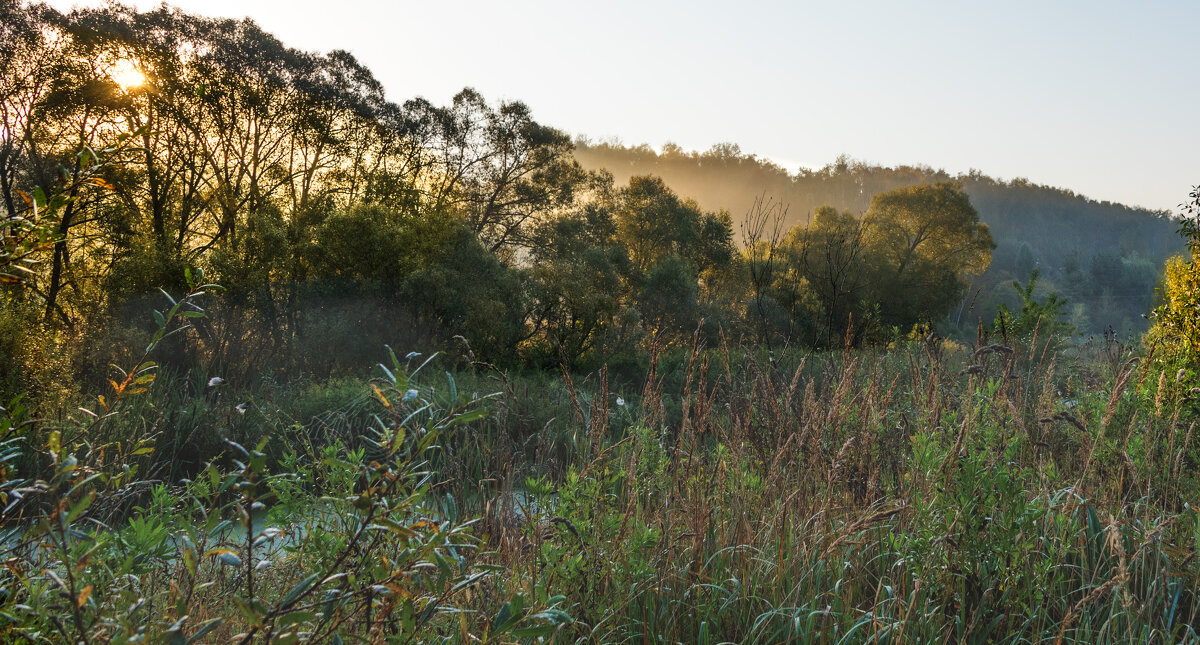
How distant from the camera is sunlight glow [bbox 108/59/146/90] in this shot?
11.5 m

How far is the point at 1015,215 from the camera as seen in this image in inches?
2557

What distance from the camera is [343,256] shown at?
11.1 m

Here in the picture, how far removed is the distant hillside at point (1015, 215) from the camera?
4391cm

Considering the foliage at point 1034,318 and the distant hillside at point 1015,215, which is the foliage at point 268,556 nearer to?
the foliage at point 1034,318

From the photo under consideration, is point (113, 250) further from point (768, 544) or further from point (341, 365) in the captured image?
point (768, 544)

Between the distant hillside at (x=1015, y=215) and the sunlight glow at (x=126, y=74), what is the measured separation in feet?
72.9

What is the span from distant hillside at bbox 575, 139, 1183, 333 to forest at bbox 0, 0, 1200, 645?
1902 cm

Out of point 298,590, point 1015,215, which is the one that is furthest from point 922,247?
point 1015,215

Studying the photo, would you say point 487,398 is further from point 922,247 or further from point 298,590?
point 922,247

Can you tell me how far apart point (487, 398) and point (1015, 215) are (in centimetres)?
7402

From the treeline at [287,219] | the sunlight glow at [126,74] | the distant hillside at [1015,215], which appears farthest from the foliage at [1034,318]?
the distant hillside at [1015,215]

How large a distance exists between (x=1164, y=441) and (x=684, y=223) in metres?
14.6

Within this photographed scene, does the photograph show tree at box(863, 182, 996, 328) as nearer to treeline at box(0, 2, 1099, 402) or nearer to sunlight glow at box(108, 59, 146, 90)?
treeline at box(0, 2, 1099, 402)

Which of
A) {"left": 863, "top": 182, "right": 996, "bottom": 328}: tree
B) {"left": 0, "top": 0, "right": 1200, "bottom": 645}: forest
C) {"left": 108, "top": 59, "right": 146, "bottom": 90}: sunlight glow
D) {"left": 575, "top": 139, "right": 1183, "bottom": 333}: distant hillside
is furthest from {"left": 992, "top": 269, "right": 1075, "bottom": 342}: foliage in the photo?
{"left": 575, "top": 139, "right": 1183, "bottom": 333}: distant hillside
